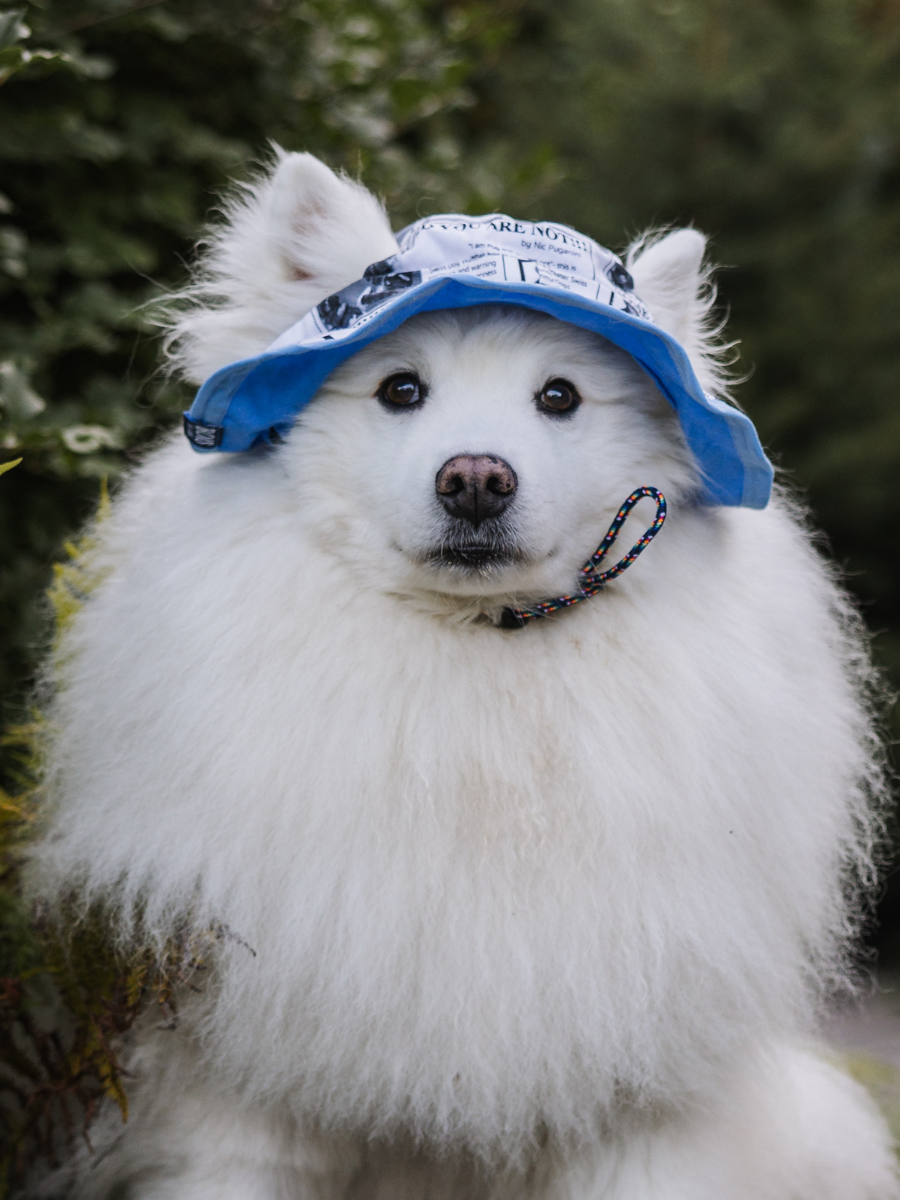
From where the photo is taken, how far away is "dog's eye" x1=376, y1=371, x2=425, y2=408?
6.64 feet

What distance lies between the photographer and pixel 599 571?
2.04 meters

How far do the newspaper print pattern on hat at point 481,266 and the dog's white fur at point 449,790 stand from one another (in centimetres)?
11

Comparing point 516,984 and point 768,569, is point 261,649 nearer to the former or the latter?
point 516,984

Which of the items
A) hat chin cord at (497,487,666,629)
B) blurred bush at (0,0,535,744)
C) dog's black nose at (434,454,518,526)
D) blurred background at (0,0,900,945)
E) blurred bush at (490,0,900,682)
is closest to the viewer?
dog's black nose at (434,454,518,526)

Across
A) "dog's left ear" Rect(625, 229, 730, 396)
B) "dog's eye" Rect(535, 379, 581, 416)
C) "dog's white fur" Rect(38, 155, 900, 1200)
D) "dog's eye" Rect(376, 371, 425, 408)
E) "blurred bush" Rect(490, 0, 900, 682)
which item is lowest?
"dog's white fur" Rect(38, 155, 900, 1200)

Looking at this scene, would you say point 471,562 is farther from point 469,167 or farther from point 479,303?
point 469,167

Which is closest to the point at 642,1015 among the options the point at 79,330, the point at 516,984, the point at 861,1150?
the point at 516,984

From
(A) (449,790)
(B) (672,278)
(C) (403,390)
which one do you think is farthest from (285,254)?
(A) (449,790)

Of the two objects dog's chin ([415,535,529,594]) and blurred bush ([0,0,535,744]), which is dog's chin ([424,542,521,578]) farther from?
blurred bush ([0,0,535,744])

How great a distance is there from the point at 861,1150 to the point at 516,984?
98cm

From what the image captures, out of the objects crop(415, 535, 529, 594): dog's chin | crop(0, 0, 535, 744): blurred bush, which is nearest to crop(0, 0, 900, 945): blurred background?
crop(0, 0, 535, 744): blurred bush

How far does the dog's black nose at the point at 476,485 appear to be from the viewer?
6.03 ft

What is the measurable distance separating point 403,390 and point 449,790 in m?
0.68

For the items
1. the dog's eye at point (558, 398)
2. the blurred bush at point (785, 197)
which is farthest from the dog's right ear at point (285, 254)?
the blurred bush at point (785, 197)
